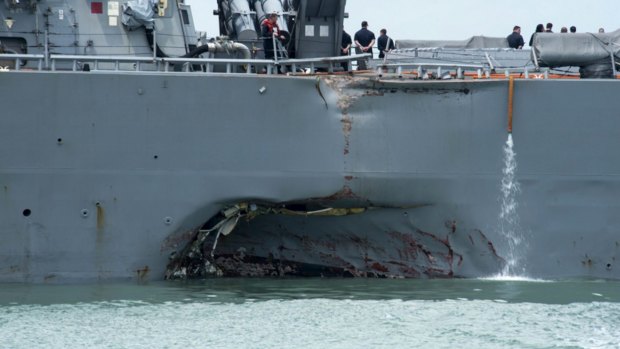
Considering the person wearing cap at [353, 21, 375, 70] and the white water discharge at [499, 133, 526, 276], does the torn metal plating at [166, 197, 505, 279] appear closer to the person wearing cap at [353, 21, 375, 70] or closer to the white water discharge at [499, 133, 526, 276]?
the white water discharge at [499, 133, 526, 276]

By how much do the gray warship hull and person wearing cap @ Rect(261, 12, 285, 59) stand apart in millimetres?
2130

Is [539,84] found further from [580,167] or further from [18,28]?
[18,28]

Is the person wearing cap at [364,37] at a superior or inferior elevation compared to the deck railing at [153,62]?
superior

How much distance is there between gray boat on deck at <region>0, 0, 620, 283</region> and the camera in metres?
17.2

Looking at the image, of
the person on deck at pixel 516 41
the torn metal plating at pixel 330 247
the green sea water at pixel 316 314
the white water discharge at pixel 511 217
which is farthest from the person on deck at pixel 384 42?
the green sea water at pixel 316 314

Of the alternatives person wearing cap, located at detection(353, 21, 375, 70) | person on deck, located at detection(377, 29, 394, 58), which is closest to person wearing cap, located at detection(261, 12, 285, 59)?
person wearing cap, located at detection(353, 21, 375, 70)

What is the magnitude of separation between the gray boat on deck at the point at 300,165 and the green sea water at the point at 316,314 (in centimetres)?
39

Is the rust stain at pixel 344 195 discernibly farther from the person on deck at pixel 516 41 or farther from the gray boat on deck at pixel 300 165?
the person on deck at pixel 516 41

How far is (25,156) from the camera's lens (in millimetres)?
17156

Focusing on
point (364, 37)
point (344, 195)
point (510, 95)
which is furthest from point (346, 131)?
point (364, 37)

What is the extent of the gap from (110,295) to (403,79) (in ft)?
16.3

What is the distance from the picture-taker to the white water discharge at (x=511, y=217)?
17734 millimetres

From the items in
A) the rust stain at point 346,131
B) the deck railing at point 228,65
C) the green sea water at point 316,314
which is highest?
the deck railing at point 228,65

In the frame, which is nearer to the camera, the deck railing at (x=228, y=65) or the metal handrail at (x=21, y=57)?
the metal handrail at (x=21, y=57)
